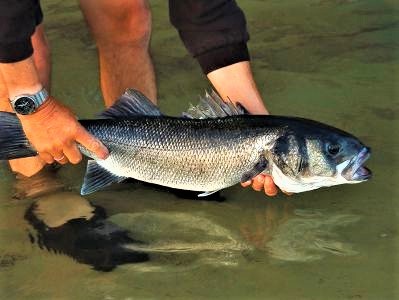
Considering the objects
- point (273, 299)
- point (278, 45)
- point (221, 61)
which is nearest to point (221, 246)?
point (273, 299)

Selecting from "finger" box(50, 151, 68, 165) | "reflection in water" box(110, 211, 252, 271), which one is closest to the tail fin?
"finger" box(50, 151, 68, 165)

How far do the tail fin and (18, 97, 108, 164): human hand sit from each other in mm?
71

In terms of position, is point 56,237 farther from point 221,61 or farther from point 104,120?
point 221,61

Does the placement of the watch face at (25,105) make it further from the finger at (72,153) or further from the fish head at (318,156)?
the fish head at (318,156)

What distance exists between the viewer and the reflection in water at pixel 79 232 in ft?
11.1

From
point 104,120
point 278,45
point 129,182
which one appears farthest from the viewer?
point 278,45

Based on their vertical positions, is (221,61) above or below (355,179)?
above

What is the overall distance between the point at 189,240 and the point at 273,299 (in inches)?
21.9

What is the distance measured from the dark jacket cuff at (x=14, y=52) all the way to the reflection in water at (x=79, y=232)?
0.77m

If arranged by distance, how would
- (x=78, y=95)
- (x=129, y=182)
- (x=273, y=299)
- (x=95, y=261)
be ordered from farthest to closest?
(x=78, y=95) → (x=129, y=182) → (x=95, y=261) → (x=273, y=299)

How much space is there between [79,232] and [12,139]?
1.63 ft

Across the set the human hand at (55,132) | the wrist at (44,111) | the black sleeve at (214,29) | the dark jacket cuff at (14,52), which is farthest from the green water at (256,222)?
the dark jacket cuff at (14,52)

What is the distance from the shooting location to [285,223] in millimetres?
3574

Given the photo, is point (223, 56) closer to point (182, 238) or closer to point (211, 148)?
point (211, 148)
